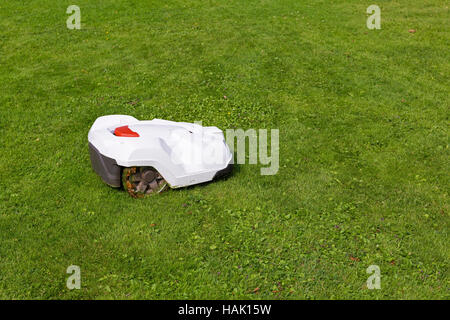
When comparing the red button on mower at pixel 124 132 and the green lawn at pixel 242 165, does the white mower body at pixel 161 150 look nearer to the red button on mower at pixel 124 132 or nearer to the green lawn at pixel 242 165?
the red button on mower at pixel 124 132

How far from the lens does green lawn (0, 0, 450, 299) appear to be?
6465 mm

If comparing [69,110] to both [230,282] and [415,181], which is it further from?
[415,181]

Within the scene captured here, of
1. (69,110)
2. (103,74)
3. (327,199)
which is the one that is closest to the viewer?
(327,199)

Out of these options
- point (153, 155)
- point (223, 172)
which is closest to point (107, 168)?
point (153, 155)

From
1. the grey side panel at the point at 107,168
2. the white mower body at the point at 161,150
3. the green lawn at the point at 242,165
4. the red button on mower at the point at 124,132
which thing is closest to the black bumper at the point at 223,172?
the white mower body at the point at 161,150

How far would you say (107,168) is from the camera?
7453 mm

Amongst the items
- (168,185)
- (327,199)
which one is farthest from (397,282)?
(168,185)

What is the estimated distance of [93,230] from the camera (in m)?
7.08

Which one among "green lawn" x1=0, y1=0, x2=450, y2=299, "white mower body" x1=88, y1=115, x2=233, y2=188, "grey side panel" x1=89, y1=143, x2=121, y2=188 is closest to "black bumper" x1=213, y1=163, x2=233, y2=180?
"white mower body" x1=88, y1=115, x2=233, y2=188

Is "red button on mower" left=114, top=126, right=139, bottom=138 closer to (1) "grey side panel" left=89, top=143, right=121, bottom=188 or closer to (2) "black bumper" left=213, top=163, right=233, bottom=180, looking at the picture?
(1) "grey side panel" left=89, top=143, right=121, bottom=188

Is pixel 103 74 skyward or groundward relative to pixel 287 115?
skyward

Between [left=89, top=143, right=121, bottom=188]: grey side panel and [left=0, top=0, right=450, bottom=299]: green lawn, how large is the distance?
36 cm

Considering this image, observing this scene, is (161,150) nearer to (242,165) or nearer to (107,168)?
(107,168)

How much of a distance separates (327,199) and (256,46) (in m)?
8.67
